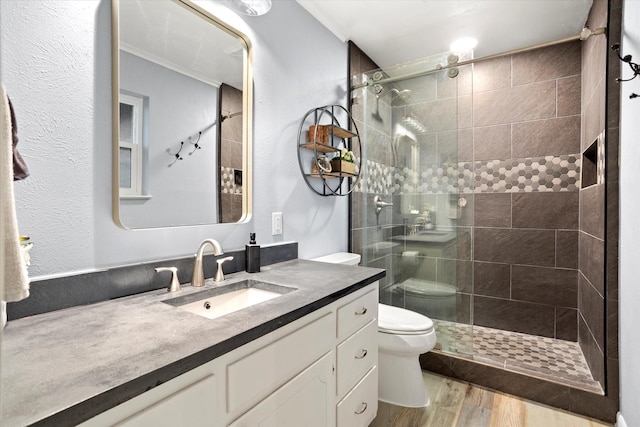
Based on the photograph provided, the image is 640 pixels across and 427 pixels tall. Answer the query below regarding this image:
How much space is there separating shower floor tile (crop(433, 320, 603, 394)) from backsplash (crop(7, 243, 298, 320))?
173 centimetres

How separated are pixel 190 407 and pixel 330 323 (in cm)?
60

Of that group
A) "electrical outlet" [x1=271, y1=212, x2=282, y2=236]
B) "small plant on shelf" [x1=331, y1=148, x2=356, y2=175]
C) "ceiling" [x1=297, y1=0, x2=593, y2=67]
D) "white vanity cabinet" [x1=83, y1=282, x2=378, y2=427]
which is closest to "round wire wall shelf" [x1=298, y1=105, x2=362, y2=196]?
"small plant on shelf" [x1=331, y1=148, x2=356, y2=175]

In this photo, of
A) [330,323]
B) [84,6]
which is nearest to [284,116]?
[84,6]

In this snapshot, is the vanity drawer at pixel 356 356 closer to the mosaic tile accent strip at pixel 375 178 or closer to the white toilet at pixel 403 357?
the white toilet at pixel 403 357

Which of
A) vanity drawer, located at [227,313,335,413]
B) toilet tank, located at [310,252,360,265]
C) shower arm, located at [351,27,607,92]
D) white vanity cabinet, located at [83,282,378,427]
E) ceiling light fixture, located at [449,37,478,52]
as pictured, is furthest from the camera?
ceiling light fixture, located at [449,37,478,52]

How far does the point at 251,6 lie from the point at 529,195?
8.31 feet

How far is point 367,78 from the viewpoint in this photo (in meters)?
2.59

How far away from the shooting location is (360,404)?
1476 millimetres

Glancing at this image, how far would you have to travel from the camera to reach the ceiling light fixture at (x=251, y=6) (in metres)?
1.51

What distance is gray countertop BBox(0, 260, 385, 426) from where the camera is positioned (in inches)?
22.5

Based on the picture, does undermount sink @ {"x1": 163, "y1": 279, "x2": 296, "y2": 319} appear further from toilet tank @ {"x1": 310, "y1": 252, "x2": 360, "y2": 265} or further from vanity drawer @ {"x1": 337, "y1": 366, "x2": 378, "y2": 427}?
toilet tank @ {"x1": 310, "y1": 252, "x2": 360, "y2": 265}

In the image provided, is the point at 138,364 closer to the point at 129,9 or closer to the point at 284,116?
the point at 129,9

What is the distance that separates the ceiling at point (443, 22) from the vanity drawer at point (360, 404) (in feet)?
7.09

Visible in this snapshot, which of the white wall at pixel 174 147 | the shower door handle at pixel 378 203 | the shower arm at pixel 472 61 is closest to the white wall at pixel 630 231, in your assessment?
the shower arm at pixel 472 61
